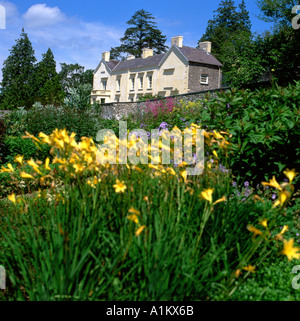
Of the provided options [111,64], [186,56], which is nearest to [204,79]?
[186,56]

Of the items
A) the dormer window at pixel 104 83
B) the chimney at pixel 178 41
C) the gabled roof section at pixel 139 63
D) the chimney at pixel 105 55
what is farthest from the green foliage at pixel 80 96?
the chimney at pixel 105 55

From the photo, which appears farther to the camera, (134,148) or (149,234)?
(134,148)

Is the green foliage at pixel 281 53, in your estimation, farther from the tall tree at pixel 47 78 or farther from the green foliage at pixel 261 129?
the tall tree at pixel 47 78

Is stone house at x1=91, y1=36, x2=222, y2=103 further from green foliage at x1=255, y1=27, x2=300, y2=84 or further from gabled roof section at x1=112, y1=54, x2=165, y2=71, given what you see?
green foliage at x1=255, y1=27, x2=300, y2=84

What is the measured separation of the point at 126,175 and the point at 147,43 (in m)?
51.0

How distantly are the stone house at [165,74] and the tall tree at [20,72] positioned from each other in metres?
9.83

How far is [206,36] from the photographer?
51.8 meters

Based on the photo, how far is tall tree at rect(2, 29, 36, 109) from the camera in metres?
45.7

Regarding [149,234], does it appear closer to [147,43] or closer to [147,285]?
[147,285]

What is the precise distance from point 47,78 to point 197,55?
940 inches

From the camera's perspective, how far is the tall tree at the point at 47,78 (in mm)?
46516

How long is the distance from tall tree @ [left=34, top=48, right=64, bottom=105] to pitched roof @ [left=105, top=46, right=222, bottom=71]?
9123mm

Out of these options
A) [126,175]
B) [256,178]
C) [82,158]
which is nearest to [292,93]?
[256,178]

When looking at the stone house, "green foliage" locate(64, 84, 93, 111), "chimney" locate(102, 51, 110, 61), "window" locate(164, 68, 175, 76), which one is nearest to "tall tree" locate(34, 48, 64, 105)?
the stone house
